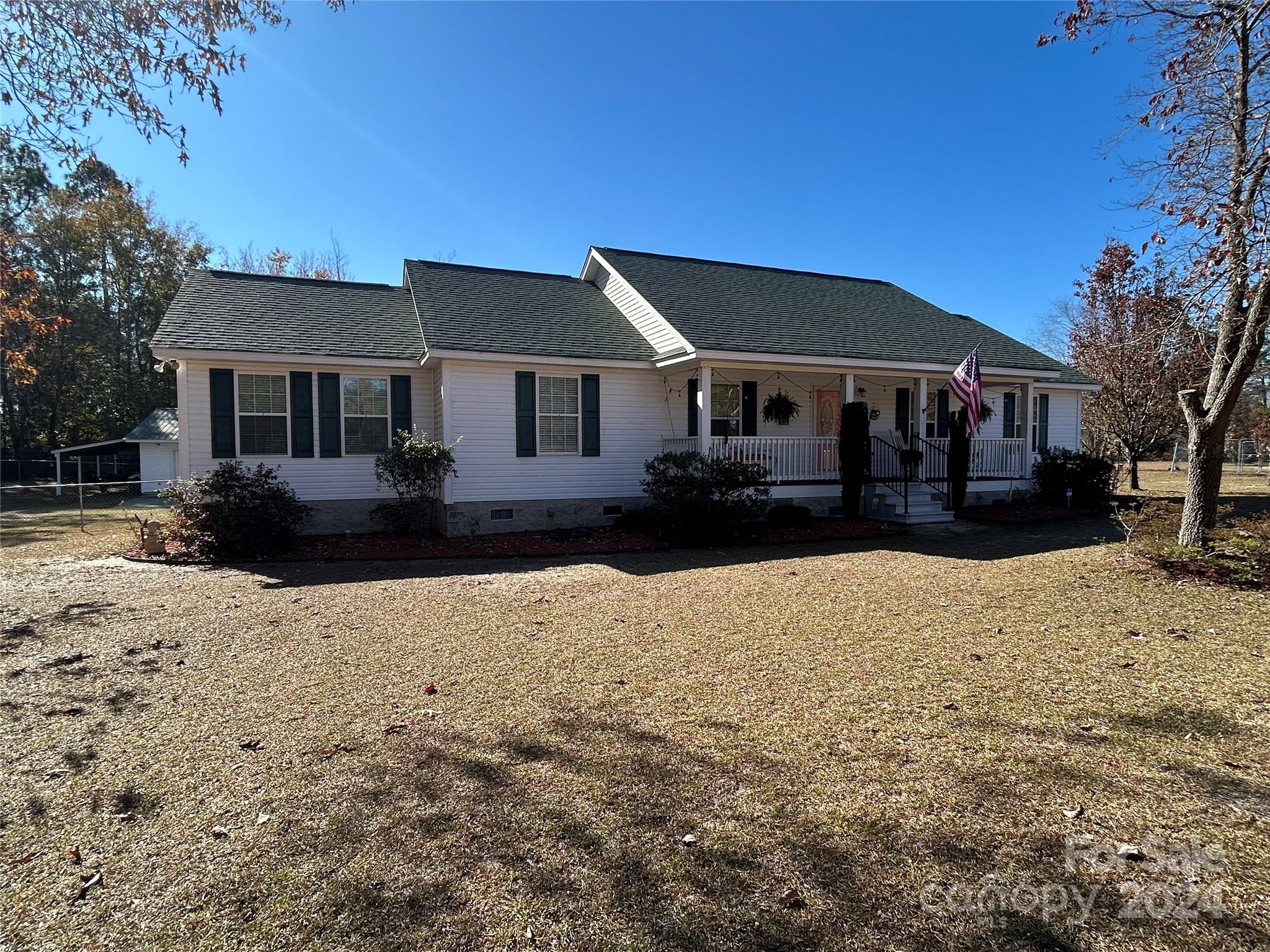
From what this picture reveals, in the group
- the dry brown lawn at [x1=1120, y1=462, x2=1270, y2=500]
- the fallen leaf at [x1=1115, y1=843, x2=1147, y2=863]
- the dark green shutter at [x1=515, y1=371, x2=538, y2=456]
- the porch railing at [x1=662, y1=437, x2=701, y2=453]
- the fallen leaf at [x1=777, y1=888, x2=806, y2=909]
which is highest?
the dark green shutter at [x1=515, y1=371, x2=538, y2=456]

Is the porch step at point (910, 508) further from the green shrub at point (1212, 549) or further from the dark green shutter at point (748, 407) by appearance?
the green shrub at point (1212, 549)

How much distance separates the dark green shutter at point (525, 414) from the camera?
12.8 m

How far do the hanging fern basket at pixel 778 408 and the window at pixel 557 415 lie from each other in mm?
4799

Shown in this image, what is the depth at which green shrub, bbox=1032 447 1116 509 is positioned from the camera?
16109mm

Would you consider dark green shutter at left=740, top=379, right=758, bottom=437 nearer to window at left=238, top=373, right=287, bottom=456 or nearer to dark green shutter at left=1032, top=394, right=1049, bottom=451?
dark green shutter at left=1032, top=394, right=1049, bottom=451

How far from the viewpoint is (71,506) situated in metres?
20.9

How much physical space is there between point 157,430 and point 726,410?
71.6 feet

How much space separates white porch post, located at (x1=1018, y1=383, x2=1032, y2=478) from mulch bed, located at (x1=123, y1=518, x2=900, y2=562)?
5488 millimetres

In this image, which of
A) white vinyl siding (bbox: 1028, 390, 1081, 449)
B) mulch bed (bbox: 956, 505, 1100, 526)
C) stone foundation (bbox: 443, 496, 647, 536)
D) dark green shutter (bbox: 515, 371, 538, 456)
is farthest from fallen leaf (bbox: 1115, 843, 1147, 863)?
white vinyl siding (bbox: 1028, 390, 1081, 449)

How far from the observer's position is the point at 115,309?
3338cm

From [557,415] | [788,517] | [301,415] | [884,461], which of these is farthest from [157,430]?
[884,461]

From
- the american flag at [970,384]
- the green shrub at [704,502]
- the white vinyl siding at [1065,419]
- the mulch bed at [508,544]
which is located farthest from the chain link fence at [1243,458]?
the green shrub at [704,502]

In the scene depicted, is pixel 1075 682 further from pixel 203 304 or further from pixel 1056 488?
pixel 203 304

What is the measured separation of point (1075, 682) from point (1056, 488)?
1365 cm
